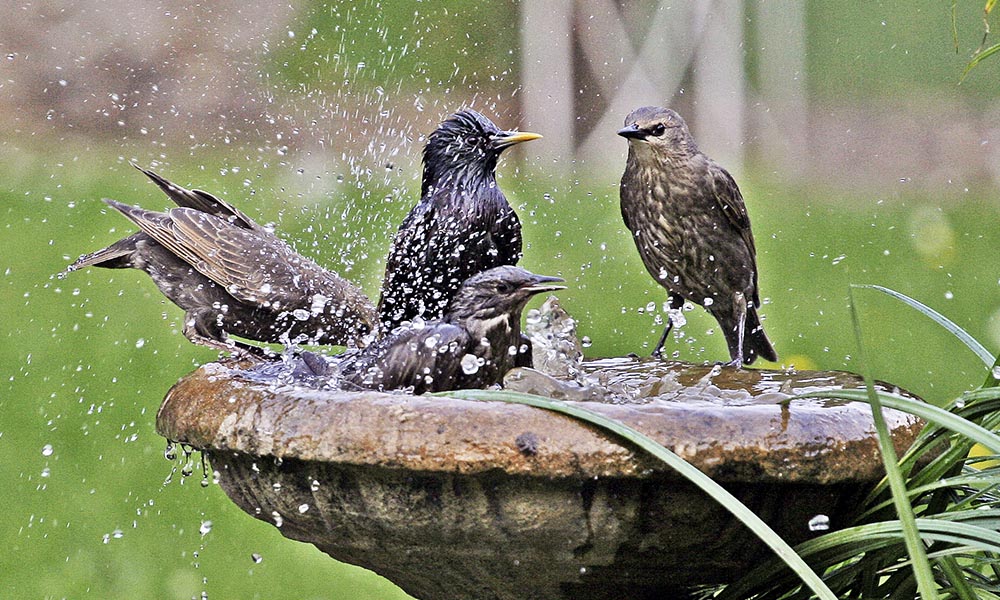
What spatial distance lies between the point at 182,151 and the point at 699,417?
775 centimetres

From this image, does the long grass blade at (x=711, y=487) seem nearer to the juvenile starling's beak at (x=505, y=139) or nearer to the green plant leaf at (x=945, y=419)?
the green plant leaf at (x=945, y=419)

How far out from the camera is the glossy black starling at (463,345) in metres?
2.59

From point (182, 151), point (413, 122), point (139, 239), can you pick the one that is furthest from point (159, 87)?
point (139, 239)

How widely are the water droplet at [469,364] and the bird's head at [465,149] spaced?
3.95ft

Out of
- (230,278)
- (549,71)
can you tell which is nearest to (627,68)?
(549,71)

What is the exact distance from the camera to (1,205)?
735 cm

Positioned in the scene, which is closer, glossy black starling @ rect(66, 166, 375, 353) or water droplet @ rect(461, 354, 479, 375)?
water droplet @ rect(461, 354, 479, 375)

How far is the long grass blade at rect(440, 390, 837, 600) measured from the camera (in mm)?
1871

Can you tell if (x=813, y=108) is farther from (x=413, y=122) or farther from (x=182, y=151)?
(x=182, y=151)

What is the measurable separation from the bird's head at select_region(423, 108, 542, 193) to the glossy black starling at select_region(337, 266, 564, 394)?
1102mm

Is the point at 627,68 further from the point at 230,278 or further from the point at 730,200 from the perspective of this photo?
the point at 230,278

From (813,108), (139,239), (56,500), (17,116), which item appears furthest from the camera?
(813,108)

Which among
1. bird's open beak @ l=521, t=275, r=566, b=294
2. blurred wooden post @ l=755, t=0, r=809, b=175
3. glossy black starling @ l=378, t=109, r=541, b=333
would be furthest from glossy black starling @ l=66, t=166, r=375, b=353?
blurred wooden post @ l=755, t=0, r=809, b=175

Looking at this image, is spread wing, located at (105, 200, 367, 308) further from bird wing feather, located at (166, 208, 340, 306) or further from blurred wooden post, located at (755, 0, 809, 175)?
blurred wooden post, located at (755, 0, 809, 175)
